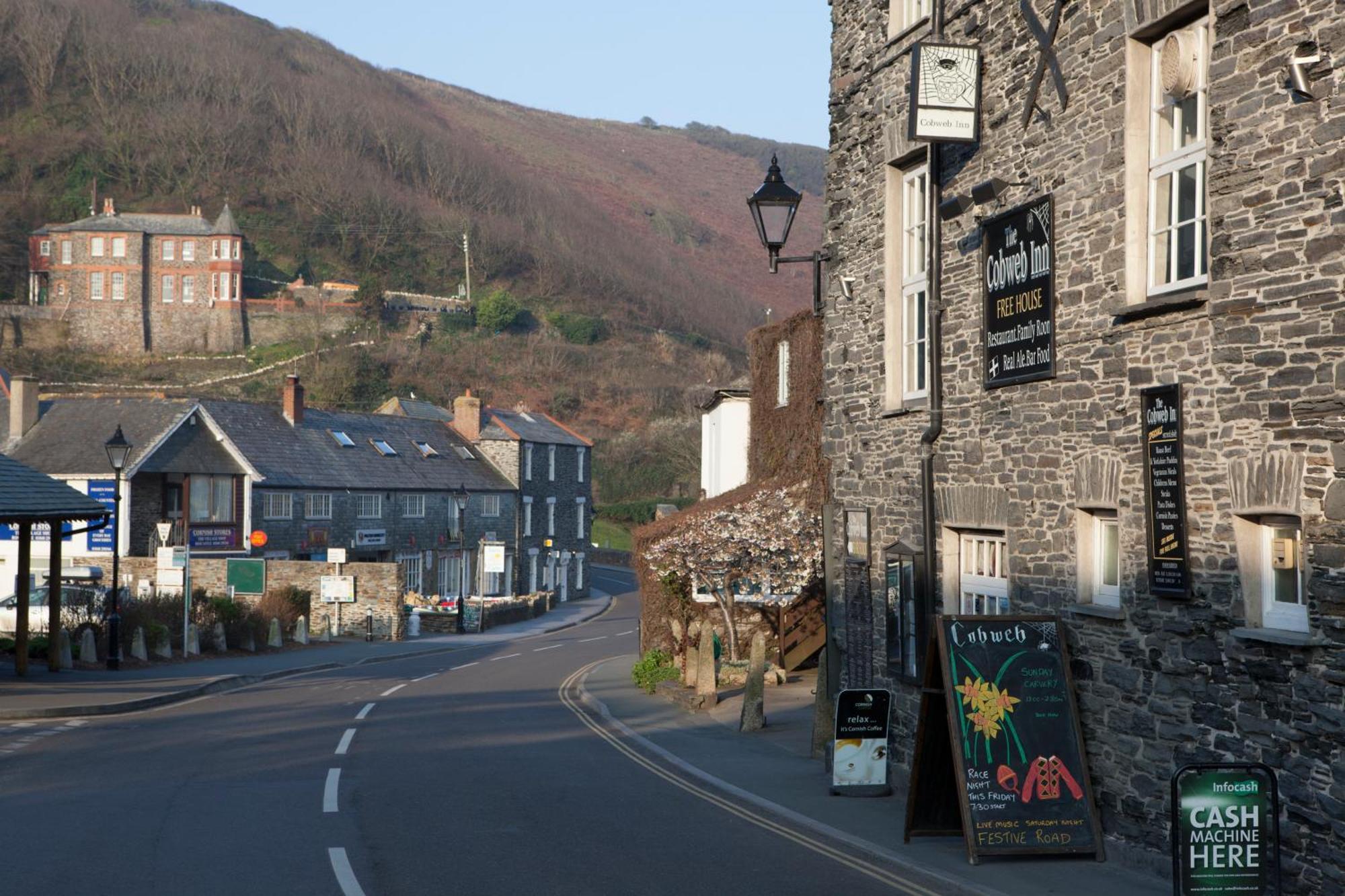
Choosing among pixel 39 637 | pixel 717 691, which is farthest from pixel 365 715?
pixel 39 637

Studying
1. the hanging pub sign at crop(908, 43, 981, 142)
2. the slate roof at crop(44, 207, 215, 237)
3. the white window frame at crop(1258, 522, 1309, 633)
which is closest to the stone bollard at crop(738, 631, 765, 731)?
the hanging pub sign at crop(908, 43, 981, 142)

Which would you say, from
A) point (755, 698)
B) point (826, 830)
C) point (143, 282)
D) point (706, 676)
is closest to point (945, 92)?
point (826, 830)

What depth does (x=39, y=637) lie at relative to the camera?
2941 centimetres

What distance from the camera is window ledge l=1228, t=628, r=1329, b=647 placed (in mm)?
8328

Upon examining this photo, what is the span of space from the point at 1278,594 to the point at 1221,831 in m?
1.66

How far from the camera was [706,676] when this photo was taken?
2145 centimetres

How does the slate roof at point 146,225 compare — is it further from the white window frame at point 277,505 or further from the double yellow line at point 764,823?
the double yellow line at point 764,823

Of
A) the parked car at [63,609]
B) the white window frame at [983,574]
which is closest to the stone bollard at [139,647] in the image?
the parked car at [63,609]

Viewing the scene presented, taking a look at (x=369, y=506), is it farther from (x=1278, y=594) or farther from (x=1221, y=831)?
(x=1221, y=831)

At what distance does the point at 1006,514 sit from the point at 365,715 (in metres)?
12.5

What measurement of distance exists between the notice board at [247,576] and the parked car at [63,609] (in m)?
4.27

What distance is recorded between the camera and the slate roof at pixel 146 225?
11381 centimetres

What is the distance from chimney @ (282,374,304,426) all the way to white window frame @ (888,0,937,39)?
42114 millimetres

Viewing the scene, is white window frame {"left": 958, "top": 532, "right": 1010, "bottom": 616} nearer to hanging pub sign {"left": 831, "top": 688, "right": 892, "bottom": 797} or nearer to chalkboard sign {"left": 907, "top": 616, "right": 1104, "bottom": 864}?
hanging pub sign {"left": 831, "top": 688, "right": 892, "bottom": 797}
